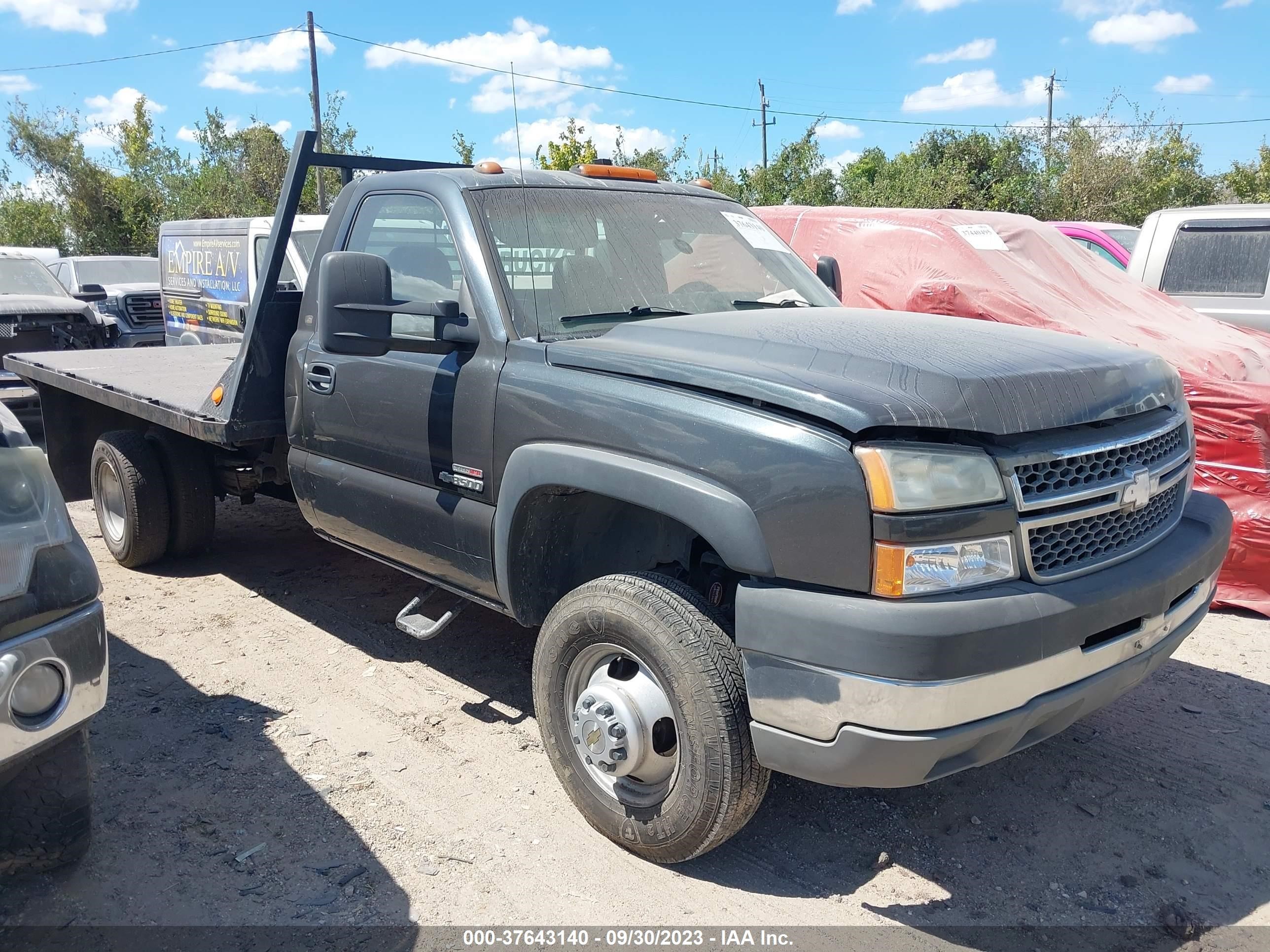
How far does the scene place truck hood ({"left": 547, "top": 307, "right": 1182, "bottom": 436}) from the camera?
2.50 meters

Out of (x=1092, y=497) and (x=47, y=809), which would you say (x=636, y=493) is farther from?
(x=47, y=809)

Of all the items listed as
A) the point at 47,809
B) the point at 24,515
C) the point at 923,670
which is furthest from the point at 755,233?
the point at 47,809

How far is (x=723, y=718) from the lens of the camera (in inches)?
106

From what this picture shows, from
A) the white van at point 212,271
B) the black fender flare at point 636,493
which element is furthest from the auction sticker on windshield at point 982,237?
the white van at point 212,271

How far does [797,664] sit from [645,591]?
0.57m

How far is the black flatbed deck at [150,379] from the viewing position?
4.69 m

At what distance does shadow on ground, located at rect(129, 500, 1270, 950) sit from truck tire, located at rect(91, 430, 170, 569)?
200 cm

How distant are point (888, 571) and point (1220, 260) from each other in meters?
5.95

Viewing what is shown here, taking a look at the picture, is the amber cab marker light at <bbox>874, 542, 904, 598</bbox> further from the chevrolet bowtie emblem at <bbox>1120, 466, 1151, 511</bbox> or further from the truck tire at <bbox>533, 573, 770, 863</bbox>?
the chevrolet bowtie emblem at <bbox>1120, 466, 1151, 511</bbox>

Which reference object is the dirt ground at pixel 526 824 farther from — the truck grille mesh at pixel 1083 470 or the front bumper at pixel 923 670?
the truck grille mesh at pixel 1083 470

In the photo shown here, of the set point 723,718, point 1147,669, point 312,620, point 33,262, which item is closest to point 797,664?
point 723,718

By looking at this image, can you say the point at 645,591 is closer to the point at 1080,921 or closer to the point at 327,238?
the point at 1080,921

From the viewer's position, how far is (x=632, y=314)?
3.59 m

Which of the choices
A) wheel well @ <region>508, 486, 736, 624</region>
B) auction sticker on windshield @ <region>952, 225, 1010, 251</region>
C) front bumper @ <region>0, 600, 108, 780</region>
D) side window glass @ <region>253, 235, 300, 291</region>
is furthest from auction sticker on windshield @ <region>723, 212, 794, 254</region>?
front bumper @ <region>0, 600, 108, 780</region>
